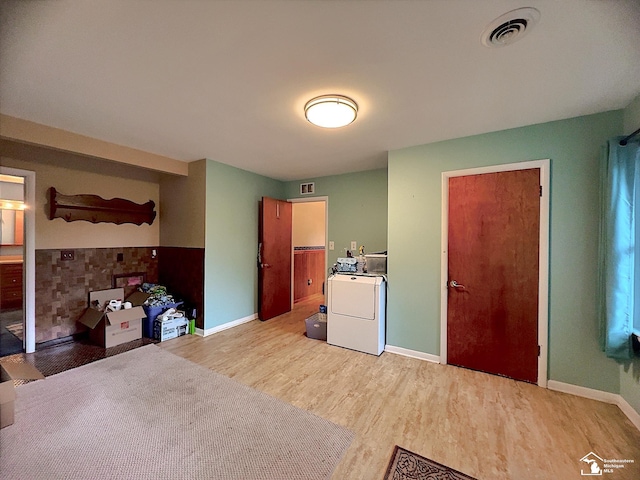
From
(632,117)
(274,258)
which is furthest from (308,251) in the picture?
(632,117)

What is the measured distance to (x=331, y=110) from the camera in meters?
1.93

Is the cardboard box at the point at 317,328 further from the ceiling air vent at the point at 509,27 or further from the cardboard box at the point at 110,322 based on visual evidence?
the ceiling air vent at the point at 509,27

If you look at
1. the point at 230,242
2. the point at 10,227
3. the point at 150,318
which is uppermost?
the point at 10,227

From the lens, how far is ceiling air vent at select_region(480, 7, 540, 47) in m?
1.17

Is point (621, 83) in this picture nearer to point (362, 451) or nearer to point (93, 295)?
point (362, 451)

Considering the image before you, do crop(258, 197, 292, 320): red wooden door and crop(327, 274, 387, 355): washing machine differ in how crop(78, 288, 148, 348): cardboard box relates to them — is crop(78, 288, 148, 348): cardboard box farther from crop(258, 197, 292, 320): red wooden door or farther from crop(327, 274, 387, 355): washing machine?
crop(327, 274, 387, 355): washing machine

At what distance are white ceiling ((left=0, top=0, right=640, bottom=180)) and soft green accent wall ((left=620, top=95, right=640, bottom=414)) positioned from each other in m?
0.11

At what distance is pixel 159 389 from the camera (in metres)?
2.19

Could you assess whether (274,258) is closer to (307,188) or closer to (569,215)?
(307,188)

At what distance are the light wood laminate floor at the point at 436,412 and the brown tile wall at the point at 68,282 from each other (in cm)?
139

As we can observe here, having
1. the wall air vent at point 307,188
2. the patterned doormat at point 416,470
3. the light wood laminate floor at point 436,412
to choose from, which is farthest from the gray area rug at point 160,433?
the wall air vent at point 307,188

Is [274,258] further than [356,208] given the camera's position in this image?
Yes

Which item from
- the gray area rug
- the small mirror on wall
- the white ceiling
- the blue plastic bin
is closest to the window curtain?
the white ceiling

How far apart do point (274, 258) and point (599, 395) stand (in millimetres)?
3974
